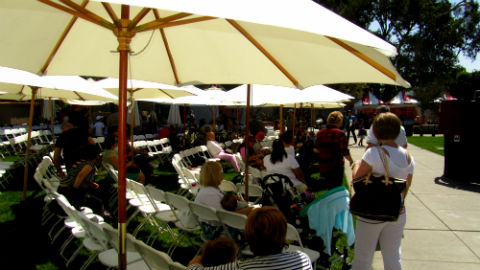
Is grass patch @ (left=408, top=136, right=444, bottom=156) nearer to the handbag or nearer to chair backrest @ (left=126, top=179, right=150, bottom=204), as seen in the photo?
chair backrest @ (left=126, top=179, right=150, bottom=204)

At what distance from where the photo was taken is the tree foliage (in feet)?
138

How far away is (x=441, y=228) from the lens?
19.5 ft

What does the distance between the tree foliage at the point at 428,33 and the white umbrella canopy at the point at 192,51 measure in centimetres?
3789

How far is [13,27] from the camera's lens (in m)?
3.63

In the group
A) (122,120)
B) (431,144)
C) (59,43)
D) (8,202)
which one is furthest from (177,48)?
(431,144)

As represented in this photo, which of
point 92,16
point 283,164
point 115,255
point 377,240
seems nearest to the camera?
point 92,16

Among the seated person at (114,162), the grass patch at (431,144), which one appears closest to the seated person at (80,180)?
the seated person at (114,162)

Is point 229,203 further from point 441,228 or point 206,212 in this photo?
point 441,228

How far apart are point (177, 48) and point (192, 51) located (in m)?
0.18

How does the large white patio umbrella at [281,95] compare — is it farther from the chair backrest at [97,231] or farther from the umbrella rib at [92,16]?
the umbrella rib at [92,16]

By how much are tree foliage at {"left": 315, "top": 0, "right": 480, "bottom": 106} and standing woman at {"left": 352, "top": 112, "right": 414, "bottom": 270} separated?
39027 mm

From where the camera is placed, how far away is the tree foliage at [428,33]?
41969 millimetres

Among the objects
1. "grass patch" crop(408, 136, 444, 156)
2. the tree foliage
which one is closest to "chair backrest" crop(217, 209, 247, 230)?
"grass patch" crop(408, 136, 444, 156)

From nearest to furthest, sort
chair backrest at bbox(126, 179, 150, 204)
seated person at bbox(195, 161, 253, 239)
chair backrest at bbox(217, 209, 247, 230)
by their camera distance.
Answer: chair backrest at bbox(217, 209, 247, 230) < seated person at bbox(195, 161, 253, 239) < chair backrest at bbox(126, 179, 150, 204)
